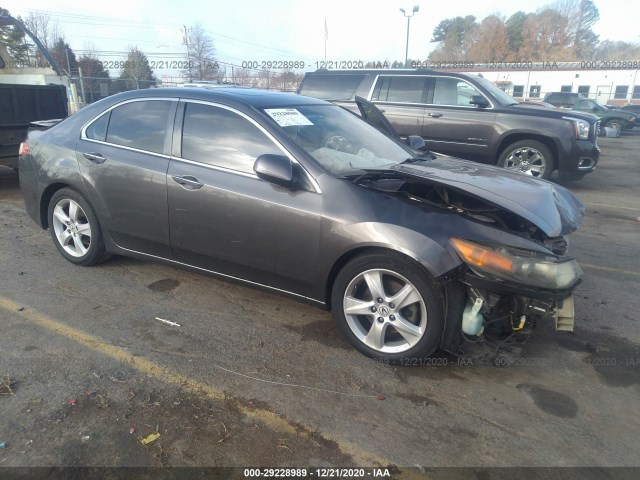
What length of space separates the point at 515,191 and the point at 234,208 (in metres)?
1.94

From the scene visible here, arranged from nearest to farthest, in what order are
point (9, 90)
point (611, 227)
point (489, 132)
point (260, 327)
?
point (260, 327) < point (611, 227) < point (9, 90) < point (489, 132)

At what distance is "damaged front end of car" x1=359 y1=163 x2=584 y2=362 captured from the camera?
2.68 metres

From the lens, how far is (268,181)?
3.24 meters

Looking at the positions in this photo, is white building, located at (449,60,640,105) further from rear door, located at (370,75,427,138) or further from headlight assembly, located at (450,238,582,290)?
headlight assembly, located at (450,238,582,290)

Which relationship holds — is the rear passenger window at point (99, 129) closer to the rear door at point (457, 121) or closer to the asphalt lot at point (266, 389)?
the asphalt lot at point (266, 389)

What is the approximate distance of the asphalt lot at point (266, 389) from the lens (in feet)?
7.57

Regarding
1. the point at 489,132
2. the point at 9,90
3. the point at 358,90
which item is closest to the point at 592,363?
the point at 489,132

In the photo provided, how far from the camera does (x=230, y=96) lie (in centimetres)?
365

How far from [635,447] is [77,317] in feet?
11.9

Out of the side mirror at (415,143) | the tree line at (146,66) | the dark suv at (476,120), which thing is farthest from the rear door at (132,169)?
→ the tree line at (146,66)

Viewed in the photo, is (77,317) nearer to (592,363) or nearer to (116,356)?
(116,356)

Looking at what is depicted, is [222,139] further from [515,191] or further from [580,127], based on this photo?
[580,127]

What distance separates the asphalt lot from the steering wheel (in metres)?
1.29

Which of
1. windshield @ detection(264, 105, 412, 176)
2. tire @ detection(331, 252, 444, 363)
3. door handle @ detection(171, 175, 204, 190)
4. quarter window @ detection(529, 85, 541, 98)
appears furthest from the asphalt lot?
quarter window @ detection(529, 85, 541, 98)
